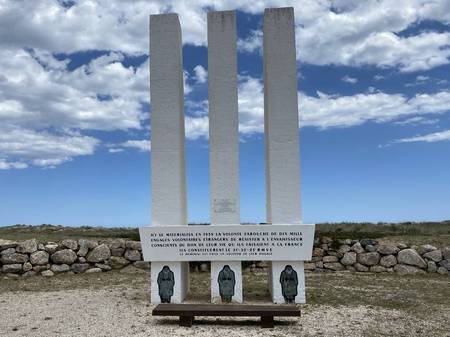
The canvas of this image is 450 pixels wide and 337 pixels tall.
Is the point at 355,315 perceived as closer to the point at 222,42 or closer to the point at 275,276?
the point at 275,276

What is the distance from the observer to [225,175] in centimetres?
1091

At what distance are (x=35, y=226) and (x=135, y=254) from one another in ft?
38.5

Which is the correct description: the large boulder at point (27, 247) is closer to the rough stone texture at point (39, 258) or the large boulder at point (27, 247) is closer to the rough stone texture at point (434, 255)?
the rough stone texture at point (39, 258)

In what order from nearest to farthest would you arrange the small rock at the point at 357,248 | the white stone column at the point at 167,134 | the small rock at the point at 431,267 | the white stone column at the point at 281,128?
1. the white stone column at the point at 281,128
2. the white stone column at the point at 167,134
3. the small rock at the point at 431,267
4. the small rock at the point at 357,248

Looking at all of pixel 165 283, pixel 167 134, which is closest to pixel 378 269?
pixel 165 283

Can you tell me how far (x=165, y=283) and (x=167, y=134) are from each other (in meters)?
3.46

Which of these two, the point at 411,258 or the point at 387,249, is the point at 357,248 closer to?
the point at 387,249

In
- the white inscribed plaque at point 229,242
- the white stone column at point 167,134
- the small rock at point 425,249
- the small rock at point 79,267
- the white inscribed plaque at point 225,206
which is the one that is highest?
the white stone column at point 167,134

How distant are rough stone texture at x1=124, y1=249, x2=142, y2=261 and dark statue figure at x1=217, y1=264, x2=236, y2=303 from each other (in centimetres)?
629

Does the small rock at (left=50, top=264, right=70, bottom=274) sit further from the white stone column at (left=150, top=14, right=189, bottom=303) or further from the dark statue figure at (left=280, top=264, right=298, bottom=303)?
the dark statue figure at (left=280, top=264, right=298, bottom=303)

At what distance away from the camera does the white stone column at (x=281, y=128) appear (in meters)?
10.8

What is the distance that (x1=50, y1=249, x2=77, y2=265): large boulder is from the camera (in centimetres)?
1590

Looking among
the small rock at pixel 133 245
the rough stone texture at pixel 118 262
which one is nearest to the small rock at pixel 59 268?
the rough stone texture at pixel 118 262

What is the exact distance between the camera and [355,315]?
9.66 metres
